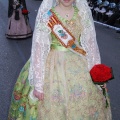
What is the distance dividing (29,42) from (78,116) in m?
5.61

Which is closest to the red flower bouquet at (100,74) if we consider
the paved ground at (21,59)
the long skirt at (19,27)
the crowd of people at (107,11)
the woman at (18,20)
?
the paved ground at (21,59)

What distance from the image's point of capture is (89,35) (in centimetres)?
303

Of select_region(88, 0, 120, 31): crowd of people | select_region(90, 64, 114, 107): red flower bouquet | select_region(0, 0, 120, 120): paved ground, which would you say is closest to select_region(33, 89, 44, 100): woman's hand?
select_region(90, 64, 114, 107): red flower bouquet

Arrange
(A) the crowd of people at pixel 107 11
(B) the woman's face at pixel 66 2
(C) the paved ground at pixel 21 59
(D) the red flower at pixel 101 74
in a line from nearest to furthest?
(D) the red flower at pixel 101 74 < (B) the woman's face at pixel 66 2 < (C) the paved ground at pixel 21 59 < (A) the crowd of people at pixel 107 11

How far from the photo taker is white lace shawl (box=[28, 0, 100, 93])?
2.83 m

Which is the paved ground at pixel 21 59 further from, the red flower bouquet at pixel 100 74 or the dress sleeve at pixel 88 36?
the red flower bouquet at pixel 100 74

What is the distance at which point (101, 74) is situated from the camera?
279cm

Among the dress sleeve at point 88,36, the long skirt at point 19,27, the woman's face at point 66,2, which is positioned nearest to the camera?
the woman's face at point 66,2

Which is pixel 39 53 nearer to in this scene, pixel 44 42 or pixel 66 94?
pixel 44 42

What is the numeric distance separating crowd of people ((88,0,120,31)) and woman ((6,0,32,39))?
362cm

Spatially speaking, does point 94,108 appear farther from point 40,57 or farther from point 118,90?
point 118,90

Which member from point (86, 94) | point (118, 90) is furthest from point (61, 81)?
point (118, 90)

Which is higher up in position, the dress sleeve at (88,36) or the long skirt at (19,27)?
the dress sleeve at (88,36)

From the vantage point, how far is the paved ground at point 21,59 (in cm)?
478
